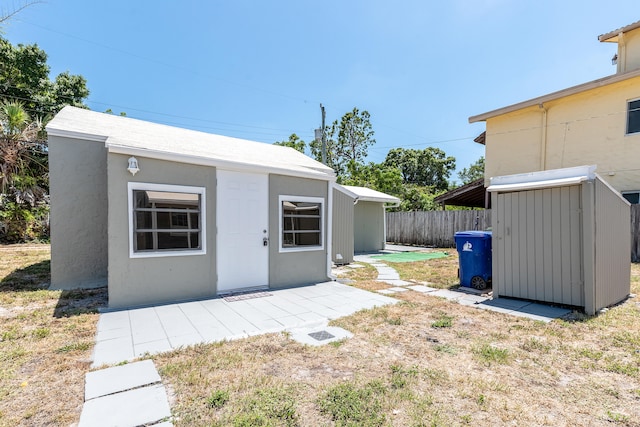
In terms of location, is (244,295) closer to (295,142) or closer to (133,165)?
(133,165)

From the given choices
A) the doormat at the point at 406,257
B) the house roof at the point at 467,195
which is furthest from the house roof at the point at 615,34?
the doormat at the point at 406,257

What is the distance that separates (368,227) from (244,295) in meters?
8.92

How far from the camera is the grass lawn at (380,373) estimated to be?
2.18 meters

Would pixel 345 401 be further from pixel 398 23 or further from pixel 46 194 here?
pixel 46 194

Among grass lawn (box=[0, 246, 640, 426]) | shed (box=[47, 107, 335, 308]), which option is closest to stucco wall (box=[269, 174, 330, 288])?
shed (box=[47, 107, 335, 308])

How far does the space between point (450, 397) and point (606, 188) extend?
4.59 m

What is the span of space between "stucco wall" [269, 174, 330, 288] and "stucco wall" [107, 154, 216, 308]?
1.21 metres

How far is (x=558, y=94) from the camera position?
11.2 m

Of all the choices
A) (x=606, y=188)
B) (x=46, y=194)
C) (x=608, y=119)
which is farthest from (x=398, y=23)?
(x=46, y=194)

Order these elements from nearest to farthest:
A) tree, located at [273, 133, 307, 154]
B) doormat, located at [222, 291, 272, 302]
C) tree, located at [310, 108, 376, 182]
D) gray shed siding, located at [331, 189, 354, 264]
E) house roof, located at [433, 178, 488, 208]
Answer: doormat, located at [222, 291, 272, 302]
gray shed siding, located at [331, 189, 354, 264]
house roof, located at [433, 178, 488, 208]
tree, located at [273, 133, 307, 154]
tree, located at [310, 108, 376, 182]

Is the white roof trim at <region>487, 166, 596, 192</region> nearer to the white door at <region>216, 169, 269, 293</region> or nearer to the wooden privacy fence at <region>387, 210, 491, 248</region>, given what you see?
the white door at <region>216, 169, 269, 293</region>

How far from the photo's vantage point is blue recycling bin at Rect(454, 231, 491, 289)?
19.9ft

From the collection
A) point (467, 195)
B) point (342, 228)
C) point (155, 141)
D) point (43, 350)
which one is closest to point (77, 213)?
point (155, 141)

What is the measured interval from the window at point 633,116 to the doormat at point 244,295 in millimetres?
13154
